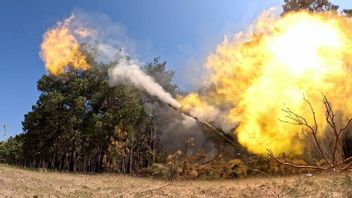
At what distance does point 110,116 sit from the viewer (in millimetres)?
44688

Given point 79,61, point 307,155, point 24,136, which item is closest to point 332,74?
point 307,155

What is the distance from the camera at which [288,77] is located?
2567 cm

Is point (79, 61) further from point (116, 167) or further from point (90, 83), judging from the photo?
point (116, 167)

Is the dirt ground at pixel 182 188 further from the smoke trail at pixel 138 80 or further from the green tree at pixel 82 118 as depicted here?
the green tree at pixel 82 118

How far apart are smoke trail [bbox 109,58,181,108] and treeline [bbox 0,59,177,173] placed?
4.69m

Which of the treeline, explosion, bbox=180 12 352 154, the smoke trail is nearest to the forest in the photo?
the treeline

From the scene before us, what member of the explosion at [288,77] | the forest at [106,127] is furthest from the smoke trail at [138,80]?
the explosion at [288,77]

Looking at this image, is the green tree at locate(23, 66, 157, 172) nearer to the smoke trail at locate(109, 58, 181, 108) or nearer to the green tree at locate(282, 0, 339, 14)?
the smoke trail at locate(109, 58, 181, 108)

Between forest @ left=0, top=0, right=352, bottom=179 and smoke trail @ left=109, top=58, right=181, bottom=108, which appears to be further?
forest @ left=0, top=0, right=352, bottom=179

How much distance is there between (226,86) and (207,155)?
29.1 ft

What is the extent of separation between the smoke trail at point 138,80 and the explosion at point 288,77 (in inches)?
342

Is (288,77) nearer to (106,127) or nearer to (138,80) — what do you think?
(138,80)

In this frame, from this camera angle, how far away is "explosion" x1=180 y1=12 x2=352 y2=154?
938 inches

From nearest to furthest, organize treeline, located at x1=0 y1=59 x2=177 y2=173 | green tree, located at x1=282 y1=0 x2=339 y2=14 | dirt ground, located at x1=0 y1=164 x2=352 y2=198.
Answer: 1. dirt ground, located at x1=0 y1=164 x2=352 y2=198
2. green tree, located at x1=282 y1=0 x2=339 y2=14
3. treeline, located at x1=0 y1=59 x2=177 y2=173
